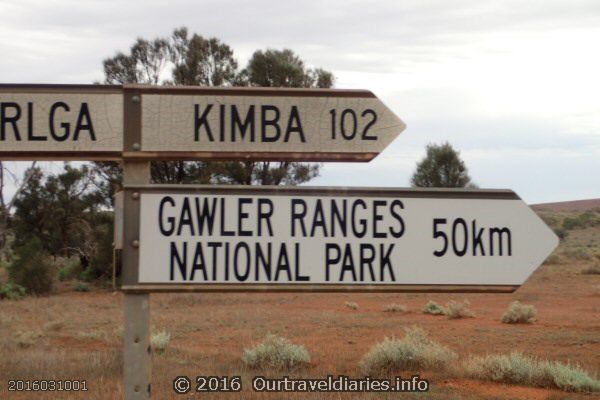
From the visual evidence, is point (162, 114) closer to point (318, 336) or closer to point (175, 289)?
point (175, 289)

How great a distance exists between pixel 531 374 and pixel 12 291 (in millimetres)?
21790

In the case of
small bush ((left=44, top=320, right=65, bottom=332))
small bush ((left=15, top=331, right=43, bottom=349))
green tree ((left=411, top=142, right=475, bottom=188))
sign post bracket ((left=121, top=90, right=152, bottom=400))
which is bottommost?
small bush ((left=44, top=320, right=65, bottom=332))

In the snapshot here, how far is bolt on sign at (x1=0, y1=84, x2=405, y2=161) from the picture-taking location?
3461 millimetres

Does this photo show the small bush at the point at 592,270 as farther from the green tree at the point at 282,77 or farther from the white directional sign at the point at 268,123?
the white directional sign at the point at 268,123

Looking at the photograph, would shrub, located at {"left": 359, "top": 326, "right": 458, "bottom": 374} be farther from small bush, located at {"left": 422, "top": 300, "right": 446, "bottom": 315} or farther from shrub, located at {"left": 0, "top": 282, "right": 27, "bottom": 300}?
shrub, located at {"left": 0, "top": 282, "right": 27, "bottom": 300}

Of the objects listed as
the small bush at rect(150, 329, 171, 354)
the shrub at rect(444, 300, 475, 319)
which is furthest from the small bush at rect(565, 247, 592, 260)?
the small bush at rect(150, 329, 171, 354)

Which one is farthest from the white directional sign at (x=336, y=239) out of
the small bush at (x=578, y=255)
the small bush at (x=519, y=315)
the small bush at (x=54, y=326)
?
the small bush at (x=578, y=255)

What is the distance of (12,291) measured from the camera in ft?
87.7

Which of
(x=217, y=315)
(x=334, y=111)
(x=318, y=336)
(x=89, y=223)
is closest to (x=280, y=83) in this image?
(x=89, y=223)

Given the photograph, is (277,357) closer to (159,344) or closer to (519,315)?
(159,344)

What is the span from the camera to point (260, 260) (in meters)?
3.31

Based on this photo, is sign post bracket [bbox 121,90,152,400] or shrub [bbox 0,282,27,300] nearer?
sign post bracket [bbox 121,90,152,400]

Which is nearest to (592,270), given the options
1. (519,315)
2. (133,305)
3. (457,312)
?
(457,312)

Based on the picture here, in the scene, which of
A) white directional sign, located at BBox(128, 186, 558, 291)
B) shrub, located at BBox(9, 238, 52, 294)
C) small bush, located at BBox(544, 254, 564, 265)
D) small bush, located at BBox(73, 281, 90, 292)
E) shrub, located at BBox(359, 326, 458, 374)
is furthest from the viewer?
small bush, located at BBox(544, 254, 564, 265)
